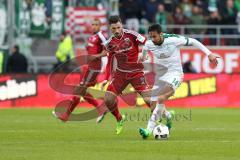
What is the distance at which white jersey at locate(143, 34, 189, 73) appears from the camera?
15.9m

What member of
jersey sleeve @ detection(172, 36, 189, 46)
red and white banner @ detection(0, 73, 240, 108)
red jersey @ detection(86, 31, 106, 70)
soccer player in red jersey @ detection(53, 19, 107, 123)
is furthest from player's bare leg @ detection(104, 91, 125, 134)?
red and white banner @ detection(0, 73, 240, 108)

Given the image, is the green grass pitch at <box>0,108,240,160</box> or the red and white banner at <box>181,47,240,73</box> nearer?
the green grass pitch at <box>0,108,240,160</box>

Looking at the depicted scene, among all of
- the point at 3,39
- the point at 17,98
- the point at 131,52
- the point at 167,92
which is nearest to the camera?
the point at 167,92

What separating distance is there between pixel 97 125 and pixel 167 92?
4.42 m

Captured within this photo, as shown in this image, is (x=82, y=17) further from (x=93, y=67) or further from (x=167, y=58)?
(x=167, y=58)

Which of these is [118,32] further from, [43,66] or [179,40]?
[43,66]

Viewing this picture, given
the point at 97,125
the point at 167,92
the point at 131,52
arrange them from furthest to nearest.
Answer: the point at 97,125 < the point at 131,52 < the point at 167,92

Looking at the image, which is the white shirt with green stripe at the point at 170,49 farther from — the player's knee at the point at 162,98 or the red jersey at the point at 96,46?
the red jersey at the point at 96,46

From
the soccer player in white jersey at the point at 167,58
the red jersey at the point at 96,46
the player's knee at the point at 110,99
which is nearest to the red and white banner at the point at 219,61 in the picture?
the red jersey at the point at 96,46

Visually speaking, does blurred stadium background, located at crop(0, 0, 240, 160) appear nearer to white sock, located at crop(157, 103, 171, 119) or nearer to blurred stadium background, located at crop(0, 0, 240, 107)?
blurred stadium background, located at crop(0, 0, 240, 107)

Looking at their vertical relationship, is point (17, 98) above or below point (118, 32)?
below

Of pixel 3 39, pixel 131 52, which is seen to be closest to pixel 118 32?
pixel 131 52

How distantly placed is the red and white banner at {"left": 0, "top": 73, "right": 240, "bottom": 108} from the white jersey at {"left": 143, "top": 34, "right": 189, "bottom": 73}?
417 inches

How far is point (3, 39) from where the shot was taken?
3131 cm
